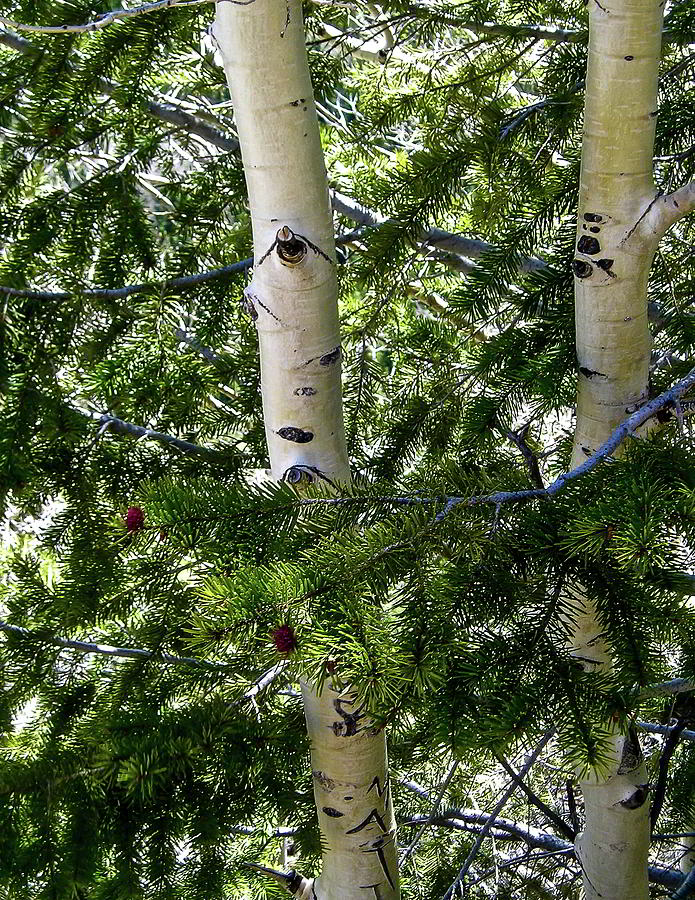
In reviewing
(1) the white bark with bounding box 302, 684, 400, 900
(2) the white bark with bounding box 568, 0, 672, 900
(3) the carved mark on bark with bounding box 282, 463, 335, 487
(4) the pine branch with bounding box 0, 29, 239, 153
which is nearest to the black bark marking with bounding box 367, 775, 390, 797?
(1) the white bark with bounding box 302, 684, 400, 900

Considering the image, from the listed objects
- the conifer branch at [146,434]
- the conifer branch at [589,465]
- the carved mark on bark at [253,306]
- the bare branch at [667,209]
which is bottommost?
the conifer branch at [589,465]

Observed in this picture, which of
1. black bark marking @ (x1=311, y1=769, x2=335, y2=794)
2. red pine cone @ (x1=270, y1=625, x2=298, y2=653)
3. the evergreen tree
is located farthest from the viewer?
black bark marking @ (x1=311, y1=769, x2=335, y2=794)

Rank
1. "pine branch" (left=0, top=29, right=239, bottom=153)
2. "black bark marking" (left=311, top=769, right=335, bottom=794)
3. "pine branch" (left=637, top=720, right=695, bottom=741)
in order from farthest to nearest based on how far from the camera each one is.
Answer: "pine branch" (left=0, top=29, right=239, bottom=153), "pine branch" (left=637, top=720, right=695, bottom=741), "black bark marking" (left=311, top=769, right=335, bottom=794)

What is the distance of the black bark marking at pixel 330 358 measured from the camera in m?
1.24

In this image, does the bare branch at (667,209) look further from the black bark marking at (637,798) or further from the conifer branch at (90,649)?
the black bark marking at (637,798)

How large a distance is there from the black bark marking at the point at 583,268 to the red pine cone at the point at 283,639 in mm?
792

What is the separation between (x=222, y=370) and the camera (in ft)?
6.33

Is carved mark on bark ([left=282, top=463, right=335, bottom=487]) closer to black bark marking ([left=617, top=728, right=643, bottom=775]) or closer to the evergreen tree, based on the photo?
the evergreen tree

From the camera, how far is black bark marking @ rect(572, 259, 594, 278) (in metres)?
1.28

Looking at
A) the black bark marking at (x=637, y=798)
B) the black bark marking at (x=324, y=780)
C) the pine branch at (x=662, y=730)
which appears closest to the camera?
the black bark marking at (x=324, y=780)

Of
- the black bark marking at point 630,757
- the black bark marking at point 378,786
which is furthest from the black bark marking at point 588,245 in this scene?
the black bark marking at point 378,786

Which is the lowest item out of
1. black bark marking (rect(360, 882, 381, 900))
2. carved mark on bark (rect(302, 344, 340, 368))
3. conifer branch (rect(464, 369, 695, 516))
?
black bark marking (rect(360, 882, 381, 900))

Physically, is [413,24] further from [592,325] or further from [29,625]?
[29,625]

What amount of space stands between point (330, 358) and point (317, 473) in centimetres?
17
